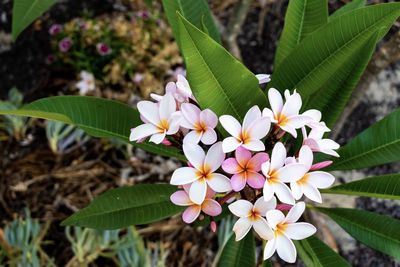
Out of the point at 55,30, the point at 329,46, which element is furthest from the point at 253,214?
the point at 55,30

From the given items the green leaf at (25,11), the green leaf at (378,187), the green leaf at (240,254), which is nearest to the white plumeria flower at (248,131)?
the green leaf at (378,187)

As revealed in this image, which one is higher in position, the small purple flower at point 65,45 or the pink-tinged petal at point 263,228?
the pink-tinged petal at point 263,228

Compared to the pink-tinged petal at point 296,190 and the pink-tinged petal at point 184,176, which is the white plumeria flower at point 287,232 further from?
the pink-tinged petal at point 184,176

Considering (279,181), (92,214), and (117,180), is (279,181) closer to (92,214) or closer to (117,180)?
(92,214)

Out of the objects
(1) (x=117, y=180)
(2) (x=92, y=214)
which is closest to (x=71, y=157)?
(1) (x=117, y=180)

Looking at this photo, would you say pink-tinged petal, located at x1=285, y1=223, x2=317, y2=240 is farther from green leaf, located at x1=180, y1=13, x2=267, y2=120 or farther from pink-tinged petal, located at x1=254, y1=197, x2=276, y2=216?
green leaf, located at x1=180, y1=13, x2=267, y2=120

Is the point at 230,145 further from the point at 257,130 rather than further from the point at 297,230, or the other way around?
the point at 297,230

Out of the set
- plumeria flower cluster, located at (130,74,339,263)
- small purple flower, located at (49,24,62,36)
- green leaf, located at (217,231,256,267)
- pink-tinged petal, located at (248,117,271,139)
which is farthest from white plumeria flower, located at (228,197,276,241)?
small purple flower, located at (49,24,62,36)
